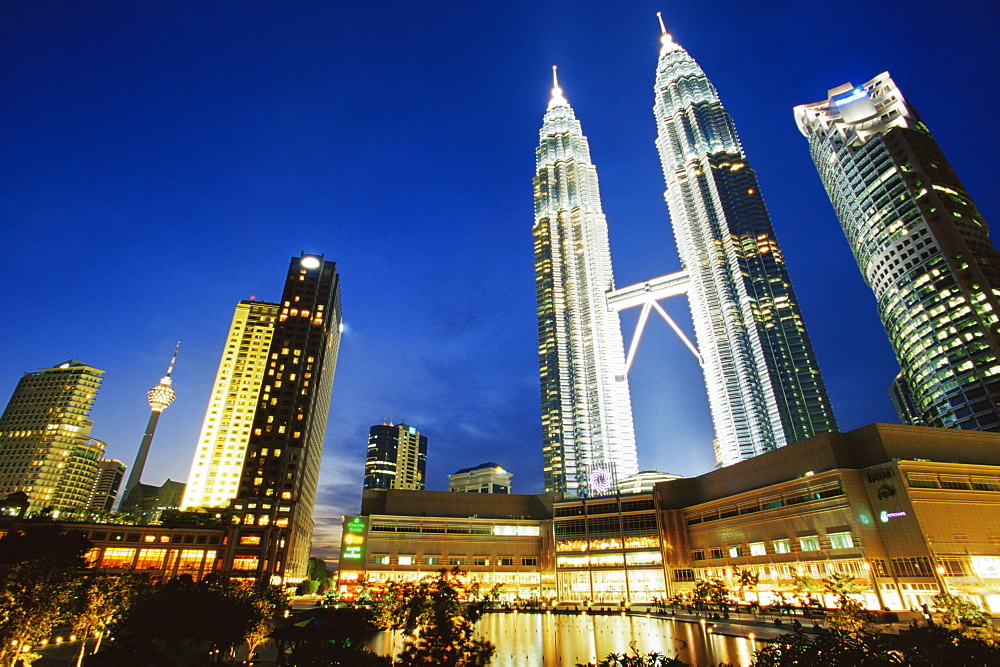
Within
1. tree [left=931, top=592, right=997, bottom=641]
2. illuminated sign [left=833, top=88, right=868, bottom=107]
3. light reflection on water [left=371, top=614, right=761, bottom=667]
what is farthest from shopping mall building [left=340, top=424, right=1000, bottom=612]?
illuminated sign [left=833, top=88, right=868, bottom=107]

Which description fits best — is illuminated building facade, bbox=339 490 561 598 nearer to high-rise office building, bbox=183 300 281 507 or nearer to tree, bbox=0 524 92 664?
high-rise office building, bbox=183 300 281 507

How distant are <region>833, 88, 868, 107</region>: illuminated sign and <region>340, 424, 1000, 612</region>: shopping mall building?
11935 cm

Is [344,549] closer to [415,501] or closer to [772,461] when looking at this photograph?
[415,501]

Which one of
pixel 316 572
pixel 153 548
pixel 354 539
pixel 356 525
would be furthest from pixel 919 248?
pixel 316 572

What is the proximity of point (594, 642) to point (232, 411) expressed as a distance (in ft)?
523

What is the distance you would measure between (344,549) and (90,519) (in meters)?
54.7

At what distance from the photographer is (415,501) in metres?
139

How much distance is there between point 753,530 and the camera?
97.4m

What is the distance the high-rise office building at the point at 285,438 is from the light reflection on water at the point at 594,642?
78.3 meters

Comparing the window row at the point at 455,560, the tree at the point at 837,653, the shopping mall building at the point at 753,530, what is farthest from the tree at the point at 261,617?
the window row at the point at 455,560

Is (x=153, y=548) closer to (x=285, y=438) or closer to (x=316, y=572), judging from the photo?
(x=285, y=438)

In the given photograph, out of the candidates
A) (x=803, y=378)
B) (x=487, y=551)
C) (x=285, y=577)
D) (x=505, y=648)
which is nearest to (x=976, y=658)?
(x=505, y=648)

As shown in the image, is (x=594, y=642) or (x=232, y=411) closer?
(x=594, y=642)

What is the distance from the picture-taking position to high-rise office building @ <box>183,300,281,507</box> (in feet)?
525
